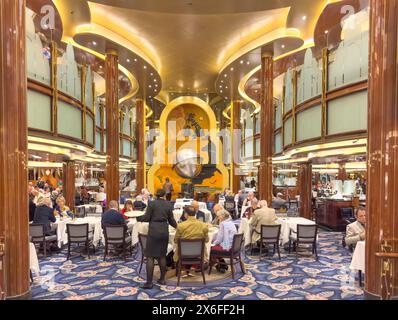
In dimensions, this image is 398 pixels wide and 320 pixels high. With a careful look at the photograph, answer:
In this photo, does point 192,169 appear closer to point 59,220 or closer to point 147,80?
point 147,80

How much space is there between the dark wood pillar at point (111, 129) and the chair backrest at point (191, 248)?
235 inches

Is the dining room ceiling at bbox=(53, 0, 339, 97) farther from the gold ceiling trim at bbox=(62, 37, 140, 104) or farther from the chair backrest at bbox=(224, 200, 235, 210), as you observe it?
the chair backrest at bbox=(224, 200, 235, 210)

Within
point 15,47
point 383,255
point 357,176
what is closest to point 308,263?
point 383,255

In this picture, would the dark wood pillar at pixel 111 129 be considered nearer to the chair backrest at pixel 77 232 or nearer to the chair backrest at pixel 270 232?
the chair backrest at pixel 77 232

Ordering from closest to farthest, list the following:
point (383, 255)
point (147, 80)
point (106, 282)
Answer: point (383, 255) < point (106, 282) < point (147, 80)

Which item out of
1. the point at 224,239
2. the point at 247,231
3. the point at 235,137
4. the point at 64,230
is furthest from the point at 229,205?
the point at 235,137


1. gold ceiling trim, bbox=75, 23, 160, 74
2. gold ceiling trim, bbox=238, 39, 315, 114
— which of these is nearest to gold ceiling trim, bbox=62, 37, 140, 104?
gold ceiling trim, bbox=75, 23, 160, 74

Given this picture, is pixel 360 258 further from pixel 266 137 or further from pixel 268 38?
pixel 268 38

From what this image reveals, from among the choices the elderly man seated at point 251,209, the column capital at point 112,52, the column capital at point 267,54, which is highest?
the column capital at point 112,52

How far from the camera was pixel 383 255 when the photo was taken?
336 centimetres

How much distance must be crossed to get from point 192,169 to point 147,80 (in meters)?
6.79

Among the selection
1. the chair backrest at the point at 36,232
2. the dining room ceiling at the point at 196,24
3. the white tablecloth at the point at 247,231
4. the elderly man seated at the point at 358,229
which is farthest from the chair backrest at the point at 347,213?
the chair backrest at the point at 36,232

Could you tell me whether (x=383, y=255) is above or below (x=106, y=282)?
above

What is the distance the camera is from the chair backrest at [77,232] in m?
5.84
